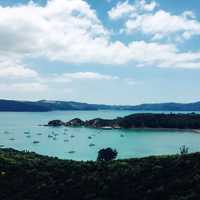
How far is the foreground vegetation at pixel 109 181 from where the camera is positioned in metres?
25.5

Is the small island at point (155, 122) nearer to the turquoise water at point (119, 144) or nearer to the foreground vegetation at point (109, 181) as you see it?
the turquoise water at point (119, 144)

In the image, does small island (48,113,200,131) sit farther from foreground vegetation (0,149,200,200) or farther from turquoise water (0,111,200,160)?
foreground vegetation (0,149,200,200)

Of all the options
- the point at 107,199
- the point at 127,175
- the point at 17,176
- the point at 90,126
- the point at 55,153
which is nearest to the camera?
the point at 107,199

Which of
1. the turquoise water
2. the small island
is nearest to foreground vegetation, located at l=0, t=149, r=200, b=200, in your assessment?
the turquoise water

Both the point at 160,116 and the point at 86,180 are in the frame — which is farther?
the point at 160,116

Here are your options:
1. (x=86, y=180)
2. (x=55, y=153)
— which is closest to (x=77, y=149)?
(x=55, y=153)

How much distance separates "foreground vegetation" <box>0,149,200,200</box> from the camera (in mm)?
25469

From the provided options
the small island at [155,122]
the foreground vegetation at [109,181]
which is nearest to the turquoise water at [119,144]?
the small island at [155,122]

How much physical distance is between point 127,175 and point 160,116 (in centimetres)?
14301

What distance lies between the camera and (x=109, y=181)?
98.9ft

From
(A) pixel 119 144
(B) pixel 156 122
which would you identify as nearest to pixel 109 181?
(A) pixel 119 144

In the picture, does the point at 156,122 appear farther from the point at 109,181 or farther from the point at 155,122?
the point at 109,181

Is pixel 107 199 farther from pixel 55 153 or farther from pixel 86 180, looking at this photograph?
pixel 55 153

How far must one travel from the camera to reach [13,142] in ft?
424
